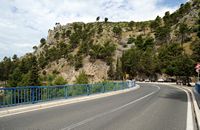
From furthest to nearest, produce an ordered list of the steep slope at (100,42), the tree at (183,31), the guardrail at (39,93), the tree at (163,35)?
the tree at (163,35), the steep slope at (100,42), the tree at (183,31), the guardrail at (39,93)

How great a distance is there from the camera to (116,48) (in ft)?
513

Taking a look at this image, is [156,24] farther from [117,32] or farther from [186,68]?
[186,68]

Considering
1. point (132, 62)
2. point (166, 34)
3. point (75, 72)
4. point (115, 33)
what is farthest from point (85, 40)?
point (132, 62)

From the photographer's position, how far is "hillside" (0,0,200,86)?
116 meters

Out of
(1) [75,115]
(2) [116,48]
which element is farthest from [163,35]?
(1) [75,115]

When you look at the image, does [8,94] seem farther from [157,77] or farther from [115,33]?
[115,33]

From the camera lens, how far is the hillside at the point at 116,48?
381 ft

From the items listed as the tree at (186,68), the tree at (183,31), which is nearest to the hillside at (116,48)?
the tree at (183,31)

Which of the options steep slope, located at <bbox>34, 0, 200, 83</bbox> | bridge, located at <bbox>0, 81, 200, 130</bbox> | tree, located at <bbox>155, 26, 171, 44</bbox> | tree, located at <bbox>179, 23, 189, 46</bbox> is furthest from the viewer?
tree, located at <bbox>155, 26, 171, 44</bbox>

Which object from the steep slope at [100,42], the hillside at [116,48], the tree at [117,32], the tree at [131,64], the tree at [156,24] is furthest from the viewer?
the tree at [117,32]

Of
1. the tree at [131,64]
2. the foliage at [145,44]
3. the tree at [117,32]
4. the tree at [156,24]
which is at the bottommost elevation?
the tree at [131,64]

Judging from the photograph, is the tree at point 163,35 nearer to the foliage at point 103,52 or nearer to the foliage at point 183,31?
the foliage at point 183,31

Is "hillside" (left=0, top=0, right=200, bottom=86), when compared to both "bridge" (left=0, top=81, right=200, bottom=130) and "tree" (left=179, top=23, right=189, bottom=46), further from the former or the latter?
"bridge" (left=0, top=81, right=200, bottom=130)

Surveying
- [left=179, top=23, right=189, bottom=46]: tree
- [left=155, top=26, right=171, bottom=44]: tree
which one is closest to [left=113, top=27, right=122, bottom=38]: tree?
[left=155, top=26, right=171, bottom=44]: tree
